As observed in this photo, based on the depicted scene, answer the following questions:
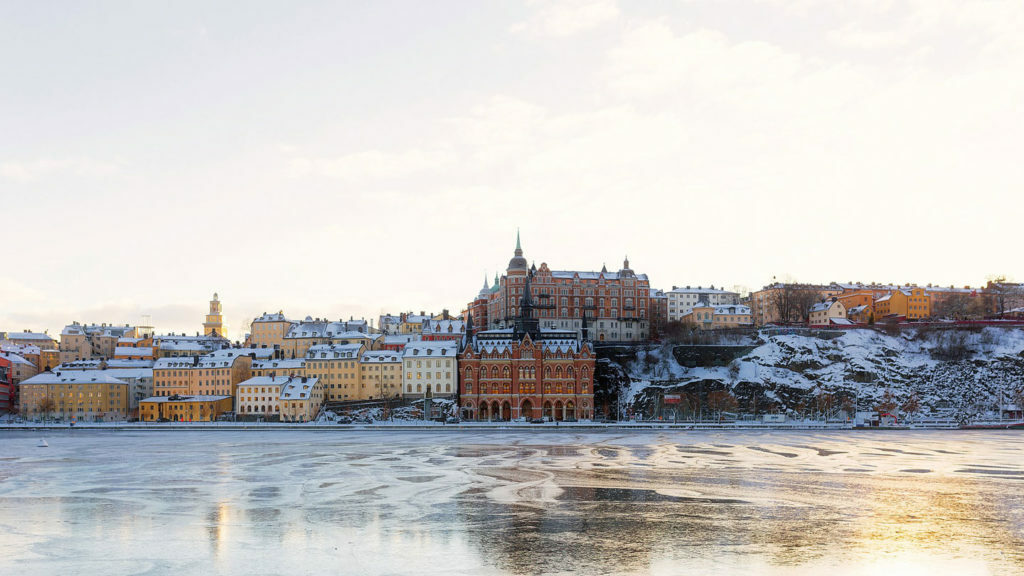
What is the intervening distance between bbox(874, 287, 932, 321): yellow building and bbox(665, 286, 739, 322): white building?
3121 centimetres

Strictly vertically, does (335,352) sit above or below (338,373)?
above

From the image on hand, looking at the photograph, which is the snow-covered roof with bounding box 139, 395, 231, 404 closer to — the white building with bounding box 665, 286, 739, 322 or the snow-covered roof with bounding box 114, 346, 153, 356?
the snow-covered roof with bounding box 114, 346, 153, 356

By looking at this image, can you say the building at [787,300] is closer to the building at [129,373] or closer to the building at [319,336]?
the building at [319,336]

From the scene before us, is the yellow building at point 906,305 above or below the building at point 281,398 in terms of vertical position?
above

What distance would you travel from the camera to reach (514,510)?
132 feet

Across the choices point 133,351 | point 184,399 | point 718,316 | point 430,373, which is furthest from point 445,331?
point 133,351

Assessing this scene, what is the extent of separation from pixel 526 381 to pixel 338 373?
99.7 feet

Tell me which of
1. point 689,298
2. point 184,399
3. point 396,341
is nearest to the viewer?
point 184,399

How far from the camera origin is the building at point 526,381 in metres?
123

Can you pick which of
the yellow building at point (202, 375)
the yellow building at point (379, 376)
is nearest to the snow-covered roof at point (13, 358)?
the yellow building at point (202, 375)

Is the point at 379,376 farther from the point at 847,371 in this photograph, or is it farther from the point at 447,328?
the point at 847,371

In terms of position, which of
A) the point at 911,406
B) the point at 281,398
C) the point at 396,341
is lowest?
the point at 911,406

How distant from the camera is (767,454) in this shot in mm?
68125

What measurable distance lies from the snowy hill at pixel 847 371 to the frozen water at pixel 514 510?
5035cm
